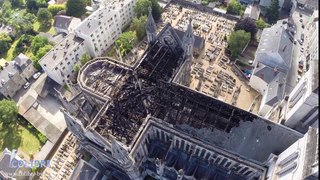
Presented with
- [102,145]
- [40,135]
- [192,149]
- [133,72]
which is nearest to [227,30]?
[133,72]

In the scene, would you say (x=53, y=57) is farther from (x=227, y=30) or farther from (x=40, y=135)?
(x=227, y=30)

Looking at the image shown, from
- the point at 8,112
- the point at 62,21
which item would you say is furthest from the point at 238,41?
the point at 8,112

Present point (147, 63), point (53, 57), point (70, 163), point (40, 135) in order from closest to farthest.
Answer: point (147, 63), point (70, 163), point (40, 135), point (53, 57)

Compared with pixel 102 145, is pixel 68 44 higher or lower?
higher

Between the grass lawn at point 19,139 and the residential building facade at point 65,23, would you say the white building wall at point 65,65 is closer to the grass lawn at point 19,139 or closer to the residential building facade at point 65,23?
the residential building facade at point 65,23

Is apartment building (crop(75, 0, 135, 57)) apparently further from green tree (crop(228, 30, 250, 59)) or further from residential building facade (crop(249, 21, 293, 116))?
residential building facade (crop(249, 21, 293, 116))

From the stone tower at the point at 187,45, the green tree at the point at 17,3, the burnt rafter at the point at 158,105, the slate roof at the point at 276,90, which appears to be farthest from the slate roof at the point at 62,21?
the slate roof at the point at 276,90
